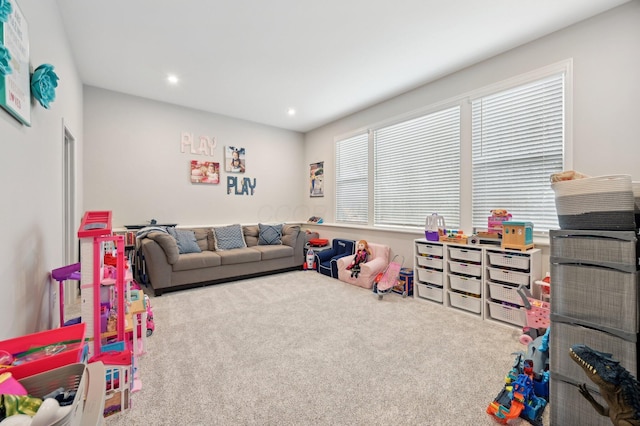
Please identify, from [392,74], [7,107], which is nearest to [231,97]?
[392,74]

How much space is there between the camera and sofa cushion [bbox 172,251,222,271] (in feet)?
12.7

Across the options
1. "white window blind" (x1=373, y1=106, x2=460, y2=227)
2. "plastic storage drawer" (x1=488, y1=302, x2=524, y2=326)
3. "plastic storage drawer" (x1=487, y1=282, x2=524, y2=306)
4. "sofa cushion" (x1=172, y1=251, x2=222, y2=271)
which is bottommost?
"plastic storage drawer" (x1=488, y1=302, x2=524, y2=326)

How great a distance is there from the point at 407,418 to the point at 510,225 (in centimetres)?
209

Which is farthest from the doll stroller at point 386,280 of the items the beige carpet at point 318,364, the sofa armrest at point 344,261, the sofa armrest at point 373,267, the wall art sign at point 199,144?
the wall art sign at point 199,144

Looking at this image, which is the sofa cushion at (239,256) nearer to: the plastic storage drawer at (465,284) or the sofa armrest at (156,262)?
the sofa armrest at (156,262)

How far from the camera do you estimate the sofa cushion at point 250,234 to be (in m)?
5.18

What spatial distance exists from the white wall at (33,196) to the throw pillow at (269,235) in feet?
9.53

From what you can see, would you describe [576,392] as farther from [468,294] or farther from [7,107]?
[7,107]

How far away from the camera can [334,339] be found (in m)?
2.50

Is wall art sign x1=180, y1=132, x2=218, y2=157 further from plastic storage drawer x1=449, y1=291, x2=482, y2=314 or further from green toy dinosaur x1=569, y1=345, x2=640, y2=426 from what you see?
green toy dinosaur x1=569, y1=345, x2=640, y2=426

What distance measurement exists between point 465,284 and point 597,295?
5.93ft

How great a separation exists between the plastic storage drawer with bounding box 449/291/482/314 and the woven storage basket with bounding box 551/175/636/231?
1762 mm

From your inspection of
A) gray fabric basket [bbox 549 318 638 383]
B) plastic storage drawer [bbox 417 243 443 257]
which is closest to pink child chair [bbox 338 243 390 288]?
plastic storage drawer [bbox 417 243 443 257]

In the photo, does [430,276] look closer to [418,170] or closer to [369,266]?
[369,266]
